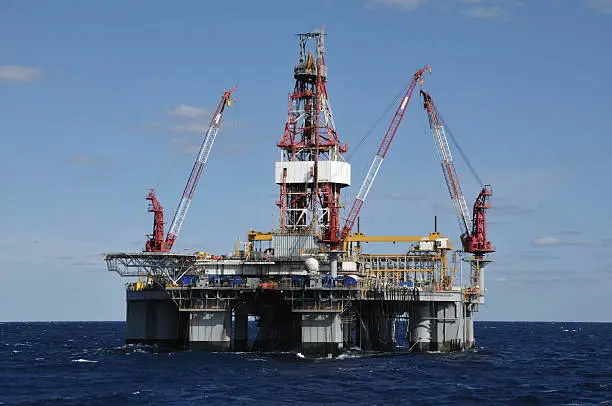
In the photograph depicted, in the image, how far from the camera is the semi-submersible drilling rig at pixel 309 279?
96.1 meters

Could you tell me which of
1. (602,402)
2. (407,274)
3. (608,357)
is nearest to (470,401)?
(602,402)

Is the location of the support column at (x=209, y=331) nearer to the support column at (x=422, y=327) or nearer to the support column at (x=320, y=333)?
the support column at (x=320, y=333)

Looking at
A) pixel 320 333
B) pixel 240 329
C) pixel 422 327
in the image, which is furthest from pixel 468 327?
pixel 240 329

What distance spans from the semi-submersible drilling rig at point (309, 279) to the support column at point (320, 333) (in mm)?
99

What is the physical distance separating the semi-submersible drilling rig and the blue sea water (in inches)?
139

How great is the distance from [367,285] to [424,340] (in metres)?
8.38

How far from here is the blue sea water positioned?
67.8 m

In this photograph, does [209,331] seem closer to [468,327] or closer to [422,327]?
[422,327]

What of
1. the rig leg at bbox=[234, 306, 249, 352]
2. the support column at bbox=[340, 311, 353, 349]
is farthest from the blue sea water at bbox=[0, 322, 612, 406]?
the rig leg at bbox=[234, 306, 249, 352]

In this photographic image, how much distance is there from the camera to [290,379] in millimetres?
77312

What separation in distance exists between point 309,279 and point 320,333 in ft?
18.3

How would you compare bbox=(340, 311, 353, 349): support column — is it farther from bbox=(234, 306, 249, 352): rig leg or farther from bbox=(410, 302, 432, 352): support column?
bbox=(234, 306, 249, 352): rig leg

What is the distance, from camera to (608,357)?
121m

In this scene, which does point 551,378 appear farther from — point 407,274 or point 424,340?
point 407,274
